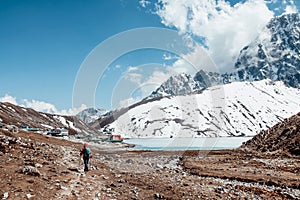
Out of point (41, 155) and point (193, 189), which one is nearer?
point (193, 189)

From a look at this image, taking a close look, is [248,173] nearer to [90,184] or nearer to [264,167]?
[264,167]

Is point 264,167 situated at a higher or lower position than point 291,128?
lower

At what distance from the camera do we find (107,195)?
19016mm

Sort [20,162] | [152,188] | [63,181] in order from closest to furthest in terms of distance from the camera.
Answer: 1. [63,181]
2. [152,188]
3. [20,162]

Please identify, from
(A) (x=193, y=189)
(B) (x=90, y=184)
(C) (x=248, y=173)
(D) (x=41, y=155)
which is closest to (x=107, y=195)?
(B) (x=90, y=184)

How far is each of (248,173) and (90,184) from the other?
74.5ft

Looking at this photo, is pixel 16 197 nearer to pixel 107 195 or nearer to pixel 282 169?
pixel 107 195

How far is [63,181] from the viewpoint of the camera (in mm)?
20781

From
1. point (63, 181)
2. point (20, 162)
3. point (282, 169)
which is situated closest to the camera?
point (63, 181)

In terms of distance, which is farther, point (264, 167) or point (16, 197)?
point (264, 167)

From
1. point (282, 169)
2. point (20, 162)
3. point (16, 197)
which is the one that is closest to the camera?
point (16, 197)

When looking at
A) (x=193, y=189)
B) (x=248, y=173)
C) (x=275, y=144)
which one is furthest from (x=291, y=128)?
(x=193, y=189)

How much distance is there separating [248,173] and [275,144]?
1415 inches

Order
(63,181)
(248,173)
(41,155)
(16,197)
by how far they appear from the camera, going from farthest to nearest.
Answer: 1. (248,173)
2. (41,155)
3. (63,181)
4. (16,197)
